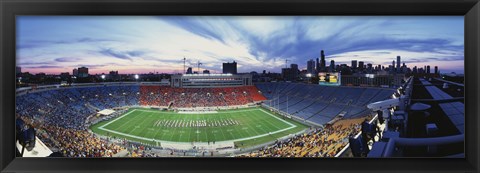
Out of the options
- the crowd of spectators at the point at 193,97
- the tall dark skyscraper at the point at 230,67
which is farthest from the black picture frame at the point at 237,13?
the crowd of spectators at the point at 193,97

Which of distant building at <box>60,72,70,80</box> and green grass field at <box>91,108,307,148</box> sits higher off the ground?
distant building at <box>60,72,70,80</box>

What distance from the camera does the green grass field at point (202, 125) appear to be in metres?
3.90

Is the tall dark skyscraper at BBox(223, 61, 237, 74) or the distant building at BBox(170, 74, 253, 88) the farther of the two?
the distant building at BBox(170, 74, 253, 88)

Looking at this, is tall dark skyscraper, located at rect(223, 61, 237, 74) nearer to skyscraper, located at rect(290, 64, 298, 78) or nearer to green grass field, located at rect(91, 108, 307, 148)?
skyscraper, located at rect(290, 64, 298, 78)

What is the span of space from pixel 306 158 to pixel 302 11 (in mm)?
910

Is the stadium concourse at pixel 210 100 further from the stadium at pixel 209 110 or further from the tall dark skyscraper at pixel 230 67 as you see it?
the tall dark skyscraper at pixel 230 67

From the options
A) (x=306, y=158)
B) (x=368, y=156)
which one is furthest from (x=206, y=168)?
(x=368, y=156)

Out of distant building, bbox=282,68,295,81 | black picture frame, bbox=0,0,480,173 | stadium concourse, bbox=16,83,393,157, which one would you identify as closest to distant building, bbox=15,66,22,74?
black picture frame, bbox=0,0,480,173

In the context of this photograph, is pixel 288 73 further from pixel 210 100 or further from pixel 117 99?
pixel 117 99

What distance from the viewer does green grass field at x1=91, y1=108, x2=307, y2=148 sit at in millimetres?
3898

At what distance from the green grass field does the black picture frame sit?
209 cm

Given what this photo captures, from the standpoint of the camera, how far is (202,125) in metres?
3.98

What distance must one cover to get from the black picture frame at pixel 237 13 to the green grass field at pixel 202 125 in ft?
6.84

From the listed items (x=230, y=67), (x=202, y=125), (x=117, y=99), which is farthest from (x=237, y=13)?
(x=117, y=99)
